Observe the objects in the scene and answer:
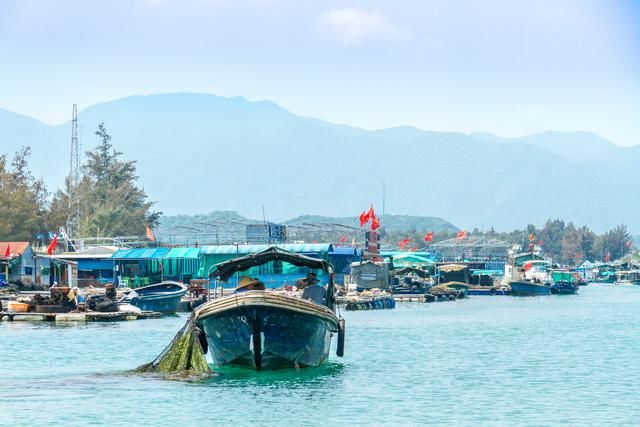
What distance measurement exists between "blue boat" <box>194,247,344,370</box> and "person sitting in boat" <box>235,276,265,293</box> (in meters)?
1.04

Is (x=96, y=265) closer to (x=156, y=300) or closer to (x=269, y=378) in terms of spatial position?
(x=156, y=300)

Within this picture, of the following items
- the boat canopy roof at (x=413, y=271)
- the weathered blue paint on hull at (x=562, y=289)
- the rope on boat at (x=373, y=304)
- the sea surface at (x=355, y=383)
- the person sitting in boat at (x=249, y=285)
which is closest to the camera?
the sea surface at (x=355, y=383)

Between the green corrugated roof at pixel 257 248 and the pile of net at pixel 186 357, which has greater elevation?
the green corrugated roof at pixel 257 248

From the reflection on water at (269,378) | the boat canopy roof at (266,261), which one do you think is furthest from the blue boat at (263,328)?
the boat canopy roof at (266,261)

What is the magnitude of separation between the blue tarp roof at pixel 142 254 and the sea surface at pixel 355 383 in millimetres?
34378

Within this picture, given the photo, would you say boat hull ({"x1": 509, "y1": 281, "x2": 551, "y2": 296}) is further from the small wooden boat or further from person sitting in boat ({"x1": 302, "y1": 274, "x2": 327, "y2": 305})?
person sitting in boat ({"x1": 302, "y1": 274, "x2": 327, "y2": 305})

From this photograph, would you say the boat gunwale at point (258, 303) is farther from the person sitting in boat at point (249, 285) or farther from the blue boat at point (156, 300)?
the blue boat at point (156, 300)

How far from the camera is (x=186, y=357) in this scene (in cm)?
3409

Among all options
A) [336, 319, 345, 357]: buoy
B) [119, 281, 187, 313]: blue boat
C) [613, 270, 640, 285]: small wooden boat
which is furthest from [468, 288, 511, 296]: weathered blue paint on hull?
[336, 319, 345, 357]: buoy

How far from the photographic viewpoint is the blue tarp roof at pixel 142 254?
89562mm

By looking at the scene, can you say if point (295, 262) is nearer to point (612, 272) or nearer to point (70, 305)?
point (70, 305)

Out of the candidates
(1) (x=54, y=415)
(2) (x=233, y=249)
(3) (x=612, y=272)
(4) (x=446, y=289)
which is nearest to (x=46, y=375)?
(1) (x=54, y=415)

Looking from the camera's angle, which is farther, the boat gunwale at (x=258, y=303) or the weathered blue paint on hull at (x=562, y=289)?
the weathered blue paint on hull at (x=562, y=289)

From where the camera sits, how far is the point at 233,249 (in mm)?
88438
